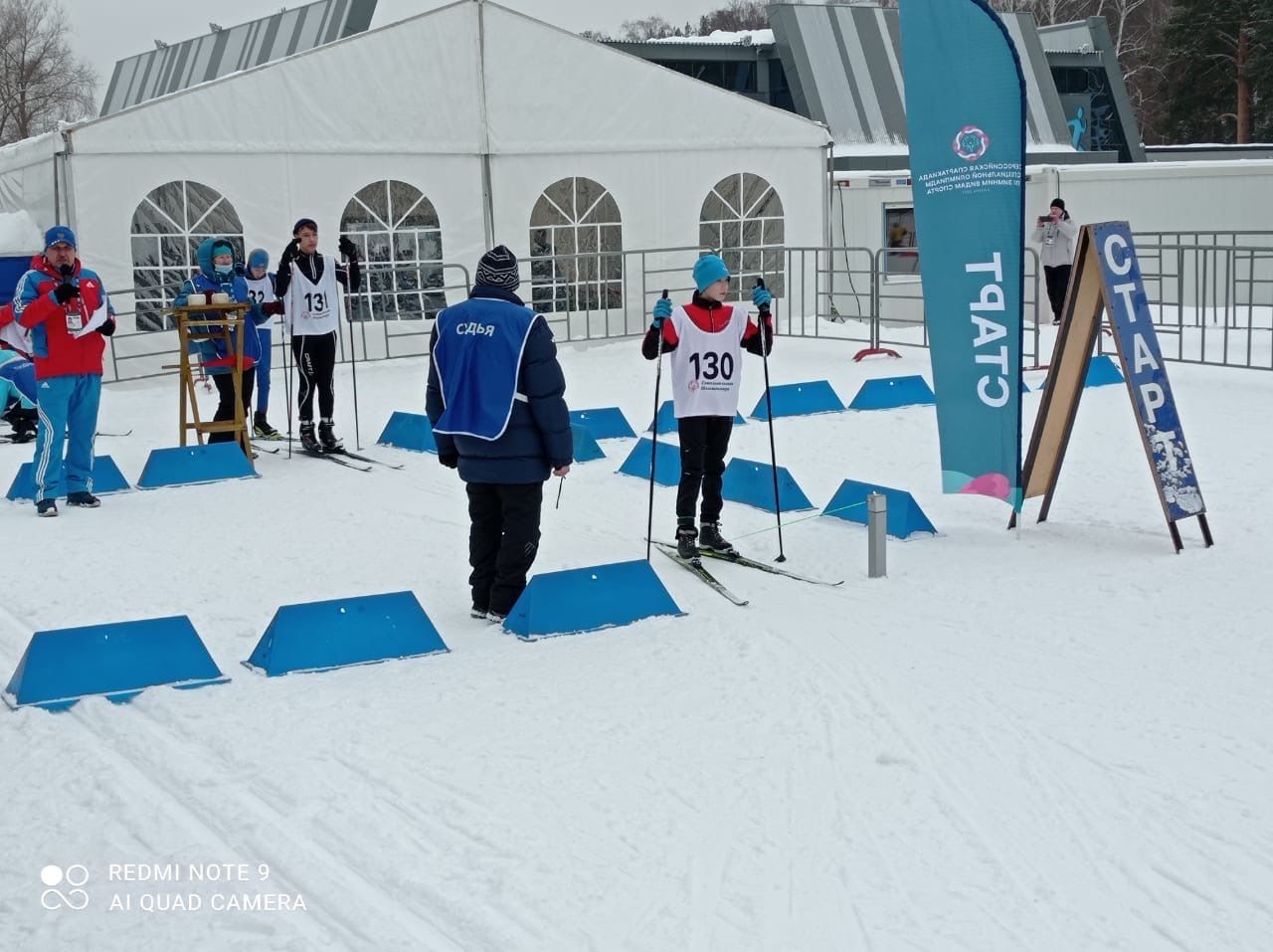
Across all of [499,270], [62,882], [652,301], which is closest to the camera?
[62,882]

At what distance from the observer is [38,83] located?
183 feet

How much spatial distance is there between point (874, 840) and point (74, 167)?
13790 millimetres

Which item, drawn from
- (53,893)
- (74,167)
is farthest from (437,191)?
(53,893)

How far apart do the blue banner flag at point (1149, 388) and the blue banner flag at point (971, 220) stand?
50cm

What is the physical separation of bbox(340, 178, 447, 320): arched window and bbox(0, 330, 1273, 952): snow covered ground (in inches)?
357

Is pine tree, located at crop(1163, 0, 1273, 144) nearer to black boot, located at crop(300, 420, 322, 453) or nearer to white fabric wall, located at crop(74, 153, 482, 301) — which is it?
white fabric wall, located at crop(74, 153, 482, 301)

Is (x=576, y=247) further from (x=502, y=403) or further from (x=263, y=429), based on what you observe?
(x=502, y=403)

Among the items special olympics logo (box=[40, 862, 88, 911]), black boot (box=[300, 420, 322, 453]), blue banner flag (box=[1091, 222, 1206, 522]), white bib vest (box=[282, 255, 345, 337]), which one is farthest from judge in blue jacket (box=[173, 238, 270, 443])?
special olympics logo (box=[40, 862, 88, 911])

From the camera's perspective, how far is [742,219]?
19719 mm

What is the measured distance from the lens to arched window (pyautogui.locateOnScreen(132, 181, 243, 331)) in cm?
1622

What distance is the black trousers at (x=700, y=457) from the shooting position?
7.83m

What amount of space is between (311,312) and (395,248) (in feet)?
21.2

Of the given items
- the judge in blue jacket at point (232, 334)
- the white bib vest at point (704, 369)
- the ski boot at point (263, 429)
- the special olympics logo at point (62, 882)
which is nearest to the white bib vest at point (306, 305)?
the judge in blue jacket at point (232, 334)

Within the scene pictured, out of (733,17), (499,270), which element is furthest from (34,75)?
(499,270)
